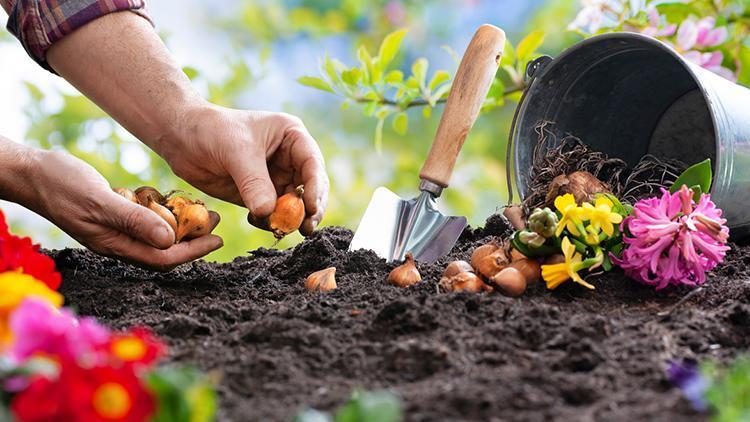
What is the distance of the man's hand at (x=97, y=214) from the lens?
51.7 inches

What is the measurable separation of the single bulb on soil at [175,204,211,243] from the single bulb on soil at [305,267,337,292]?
0.22m

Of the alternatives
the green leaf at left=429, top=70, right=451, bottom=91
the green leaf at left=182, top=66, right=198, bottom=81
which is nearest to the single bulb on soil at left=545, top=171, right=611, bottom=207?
the green leaf at left=429, top=70, right=451, bottom=91

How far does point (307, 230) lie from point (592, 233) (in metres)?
0.49

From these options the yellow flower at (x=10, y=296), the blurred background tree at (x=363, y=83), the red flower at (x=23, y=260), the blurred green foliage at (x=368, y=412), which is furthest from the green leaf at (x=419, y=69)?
the blurred green foliage at (x=368, y=412)

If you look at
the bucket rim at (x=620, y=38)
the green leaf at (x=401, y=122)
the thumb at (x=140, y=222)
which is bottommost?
the thumb at (x=140, y=222)

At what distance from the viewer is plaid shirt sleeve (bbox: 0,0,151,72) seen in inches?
60.1

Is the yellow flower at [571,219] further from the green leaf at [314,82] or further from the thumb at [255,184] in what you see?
the green leaf at [314,82]

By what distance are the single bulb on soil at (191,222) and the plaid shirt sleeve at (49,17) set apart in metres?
→ 0.45

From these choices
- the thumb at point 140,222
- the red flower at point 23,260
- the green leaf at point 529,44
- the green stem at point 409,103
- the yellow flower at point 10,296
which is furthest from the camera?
the green stem at point 409,103

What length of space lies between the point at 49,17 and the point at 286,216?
60 centimetres

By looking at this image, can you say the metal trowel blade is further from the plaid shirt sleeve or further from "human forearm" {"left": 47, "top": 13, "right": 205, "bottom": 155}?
the plaid shirt sleeve

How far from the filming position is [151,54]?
1.56 m

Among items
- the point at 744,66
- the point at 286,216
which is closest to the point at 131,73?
the point at 286,216

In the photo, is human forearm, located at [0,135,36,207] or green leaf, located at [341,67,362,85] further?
green leaf, located at [341,67,362,85]
